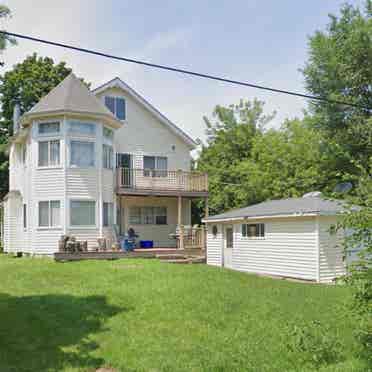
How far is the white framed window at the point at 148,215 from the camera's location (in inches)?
927

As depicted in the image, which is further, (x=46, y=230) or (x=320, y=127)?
(x=320, y=127)

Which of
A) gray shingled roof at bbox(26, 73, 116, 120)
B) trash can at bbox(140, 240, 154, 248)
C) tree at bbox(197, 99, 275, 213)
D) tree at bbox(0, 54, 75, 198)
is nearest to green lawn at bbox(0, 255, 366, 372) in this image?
trash can at bbox(140, 240, 154, 248)

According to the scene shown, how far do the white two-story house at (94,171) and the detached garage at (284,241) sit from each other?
9.37 ft

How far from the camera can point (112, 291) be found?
1127 centimetres

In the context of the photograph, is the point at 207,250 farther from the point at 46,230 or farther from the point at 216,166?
the point at 216,166

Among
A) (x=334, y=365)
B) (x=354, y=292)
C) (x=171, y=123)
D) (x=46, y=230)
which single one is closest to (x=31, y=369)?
(x=334, y=365)

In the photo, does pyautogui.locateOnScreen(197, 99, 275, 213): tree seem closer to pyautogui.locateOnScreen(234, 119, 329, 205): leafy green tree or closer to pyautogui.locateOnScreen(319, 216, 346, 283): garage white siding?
pyautogui.locateOnScreen(234, 119, 329, 205): leafy green tree

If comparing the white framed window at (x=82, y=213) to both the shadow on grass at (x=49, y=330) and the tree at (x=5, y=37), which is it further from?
the tree at (x=5, y=37)

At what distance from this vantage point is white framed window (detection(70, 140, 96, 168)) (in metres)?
20.0

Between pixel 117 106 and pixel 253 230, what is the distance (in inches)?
424

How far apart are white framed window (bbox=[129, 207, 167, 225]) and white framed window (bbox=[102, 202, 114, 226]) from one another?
7.31 ft

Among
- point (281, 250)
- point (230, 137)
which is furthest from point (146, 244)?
point (230, 137)

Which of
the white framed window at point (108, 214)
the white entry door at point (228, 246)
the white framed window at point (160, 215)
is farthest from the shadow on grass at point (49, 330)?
the white framed window at point (160, 215)

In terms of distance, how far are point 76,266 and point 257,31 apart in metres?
10.6
